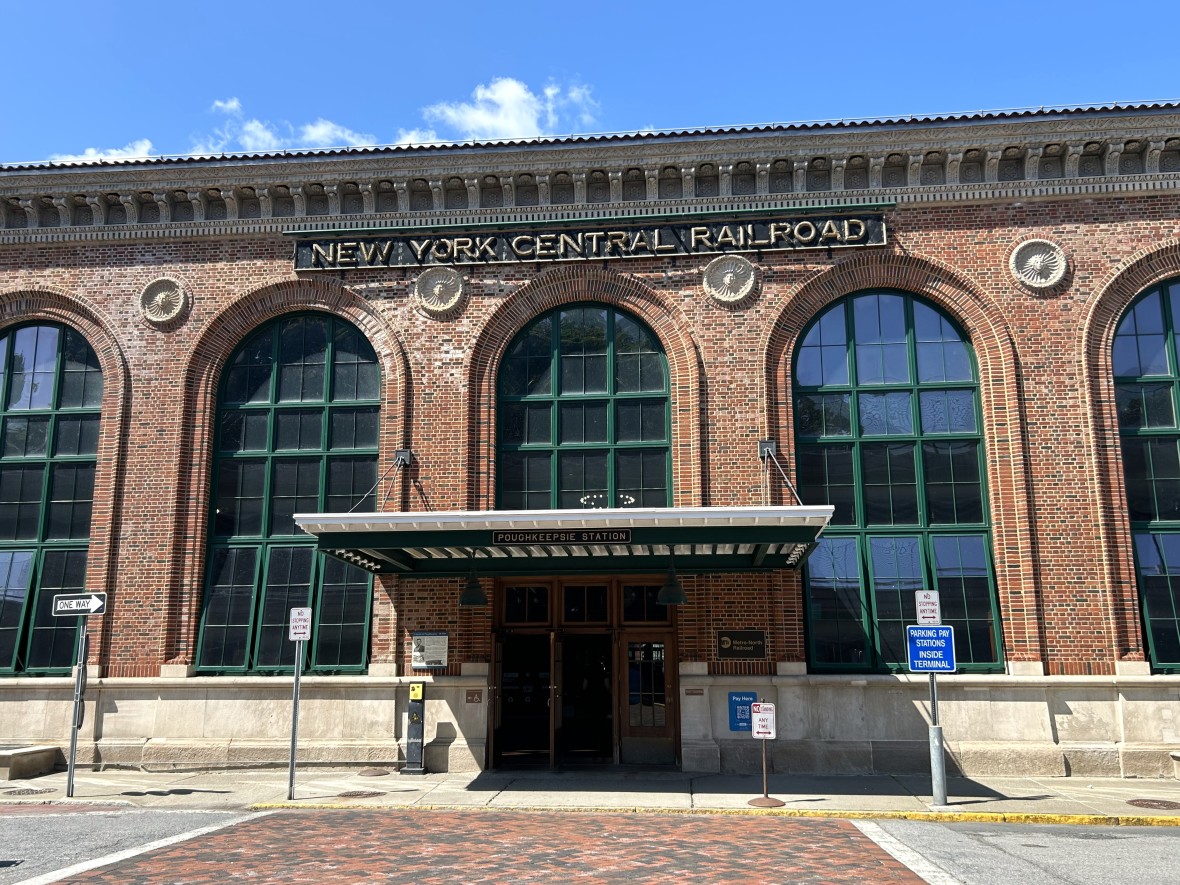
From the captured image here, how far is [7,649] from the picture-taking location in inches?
693

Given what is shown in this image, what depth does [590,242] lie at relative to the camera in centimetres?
1802

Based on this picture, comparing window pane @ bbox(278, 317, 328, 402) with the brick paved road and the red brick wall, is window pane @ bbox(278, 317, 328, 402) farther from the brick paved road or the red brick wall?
the brick paved road

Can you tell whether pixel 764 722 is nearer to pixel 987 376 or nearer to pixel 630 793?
pixel 630 793

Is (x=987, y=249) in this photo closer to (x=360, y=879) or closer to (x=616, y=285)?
(x=616, y=285)

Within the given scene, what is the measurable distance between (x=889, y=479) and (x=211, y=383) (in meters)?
12.7

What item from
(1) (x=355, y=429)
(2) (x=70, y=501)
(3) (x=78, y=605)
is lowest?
(3) (x=78, y=605)

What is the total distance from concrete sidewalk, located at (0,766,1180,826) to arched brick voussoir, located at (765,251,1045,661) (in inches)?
107

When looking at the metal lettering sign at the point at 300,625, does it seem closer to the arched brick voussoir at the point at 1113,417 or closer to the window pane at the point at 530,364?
the window pane at the point at 530,364

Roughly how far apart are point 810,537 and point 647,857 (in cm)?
546

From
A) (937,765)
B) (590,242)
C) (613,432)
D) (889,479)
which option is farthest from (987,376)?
(590,242)

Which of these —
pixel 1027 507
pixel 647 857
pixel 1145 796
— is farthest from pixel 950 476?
pixel 647 857

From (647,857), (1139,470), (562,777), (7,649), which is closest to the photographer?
(647,857)

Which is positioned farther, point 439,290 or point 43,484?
point 43,484

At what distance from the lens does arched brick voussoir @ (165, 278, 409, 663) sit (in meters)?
17.4
